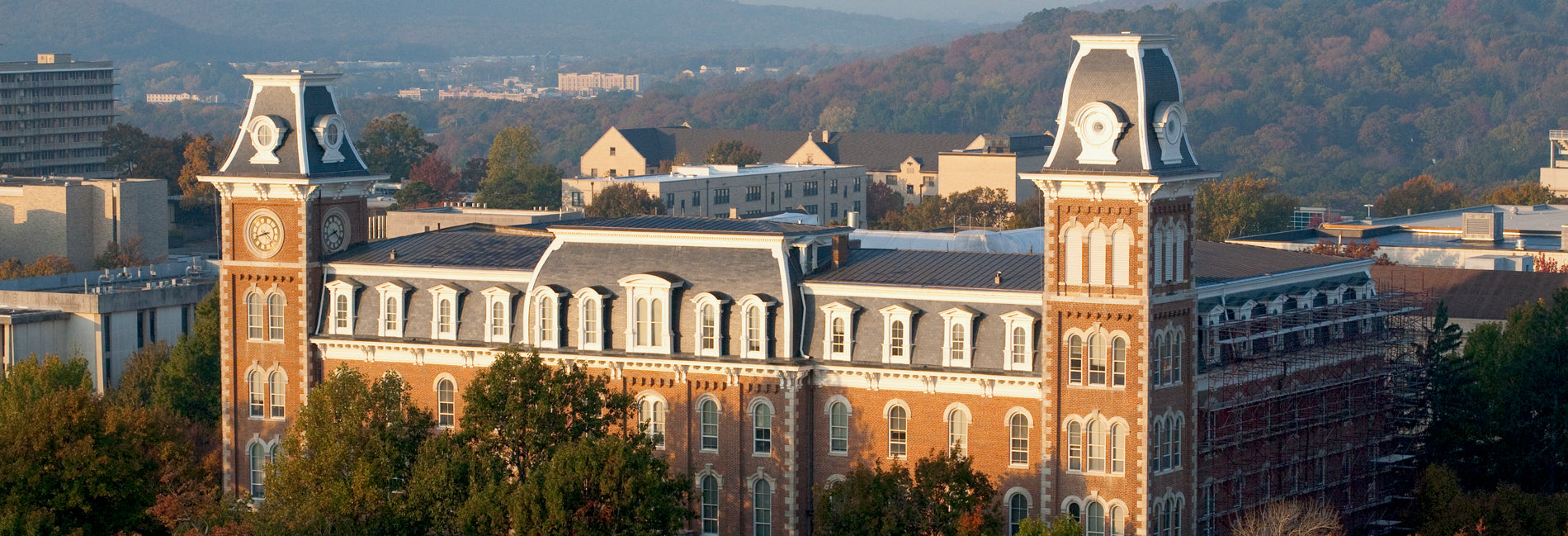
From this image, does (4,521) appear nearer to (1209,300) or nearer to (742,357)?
(742,357)

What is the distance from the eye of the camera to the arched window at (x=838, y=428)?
8975cm

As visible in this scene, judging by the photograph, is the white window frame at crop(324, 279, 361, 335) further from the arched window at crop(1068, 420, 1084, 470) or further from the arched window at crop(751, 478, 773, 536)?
the arched window at crop(1068, 420, 1084, 470)

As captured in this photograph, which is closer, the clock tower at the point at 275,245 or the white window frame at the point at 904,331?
the white window frame at the point at 904,331

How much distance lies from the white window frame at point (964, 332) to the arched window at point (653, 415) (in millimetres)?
11360

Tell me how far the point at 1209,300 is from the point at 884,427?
1287cm

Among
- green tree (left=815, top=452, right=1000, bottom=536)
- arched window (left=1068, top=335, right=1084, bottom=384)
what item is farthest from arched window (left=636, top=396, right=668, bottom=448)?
arched window (left=1068, top=335, right=1084, bottom=384)

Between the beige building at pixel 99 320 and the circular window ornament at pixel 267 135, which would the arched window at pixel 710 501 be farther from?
the beige building at pixel 99 320

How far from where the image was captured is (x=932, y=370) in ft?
287

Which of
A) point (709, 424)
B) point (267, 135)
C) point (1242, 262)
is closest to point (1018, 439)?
point (709, 424)

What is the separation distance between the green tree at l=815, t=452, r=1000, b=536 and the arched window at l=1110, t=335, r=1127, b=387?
19.0 feet

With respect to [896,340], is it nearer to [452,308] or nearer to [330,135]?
[452,308]

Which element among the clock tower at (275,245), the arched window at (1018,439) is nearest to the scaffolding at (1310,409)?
the arched window at (1018,439)

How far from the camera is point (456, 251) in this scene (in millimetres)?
98875

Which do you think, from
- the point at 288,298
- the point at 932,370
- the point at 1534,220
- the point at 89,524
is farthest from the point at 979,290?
the point at 1534,220
